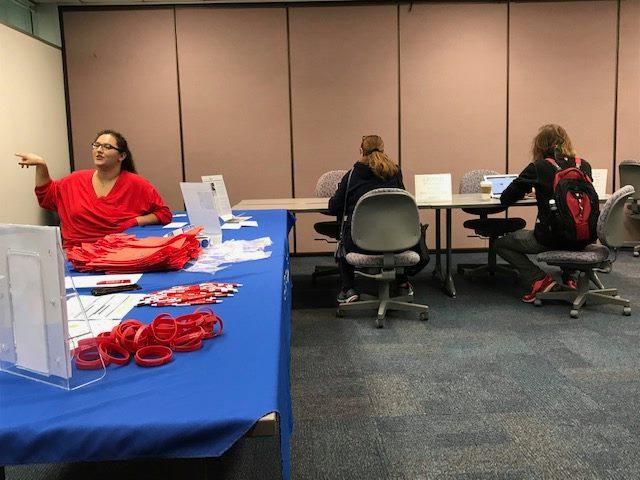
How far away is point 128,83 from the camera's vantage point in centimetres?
591

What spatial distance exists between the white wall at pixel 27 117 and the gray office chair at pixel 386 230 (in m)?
2.79

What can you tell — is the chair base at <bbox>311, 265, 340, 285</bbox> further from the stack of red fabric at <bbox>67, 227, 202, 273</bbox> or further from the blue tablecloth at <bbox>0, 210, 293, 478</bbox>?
the blue tablecloth at <bbox>0, 210, 293, 478</bbox>

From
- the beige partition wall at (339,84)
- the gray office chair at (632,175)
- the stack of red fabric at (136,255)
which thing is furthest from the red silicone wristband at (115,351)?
the gray office chair at (632,175)

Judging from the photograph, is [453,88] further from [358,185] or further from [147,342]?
[147,342]

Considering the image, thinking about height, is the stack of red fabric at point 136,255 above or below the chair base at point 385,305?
above

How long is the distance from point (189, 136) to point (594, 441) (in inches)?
191

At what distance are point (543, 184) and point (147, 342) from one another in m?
3.16

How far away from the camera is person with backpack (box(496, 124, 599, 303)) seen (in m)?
3.65

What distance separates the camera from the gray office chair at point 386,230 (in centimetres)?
353

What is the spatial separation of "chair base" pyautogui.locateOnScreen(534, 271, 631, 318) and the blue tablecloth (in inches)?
121

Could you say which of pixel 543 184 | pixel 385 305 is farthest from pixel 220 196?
pixel 543 184

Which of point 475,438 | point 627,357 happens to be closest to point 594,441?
point 475,438

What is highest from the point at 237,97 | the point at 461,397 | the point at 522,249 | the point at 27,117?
the point at 237,97

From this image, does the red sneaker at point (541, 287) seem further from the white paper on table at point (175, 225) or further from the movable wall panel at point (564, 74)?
the white paper on table at point (175, 225)
